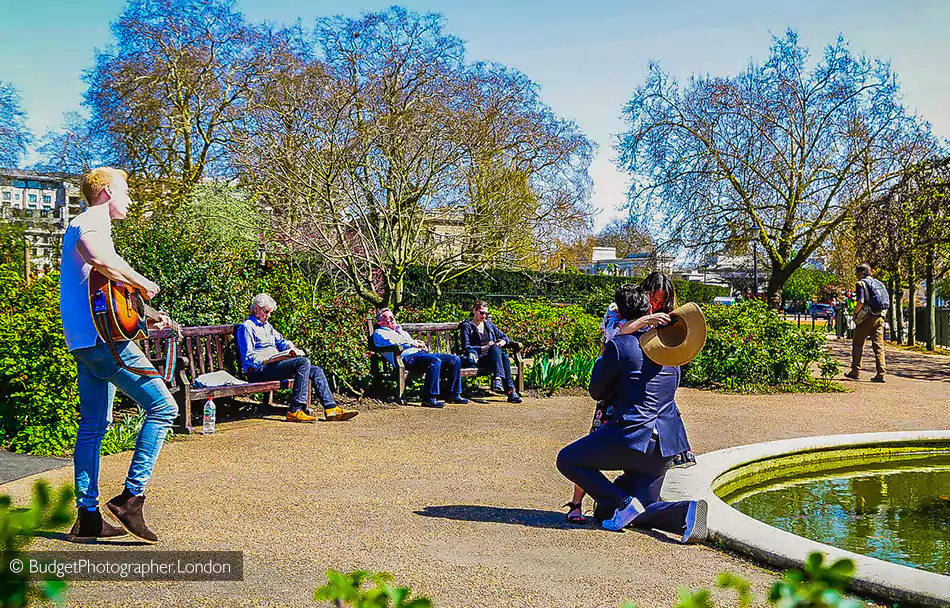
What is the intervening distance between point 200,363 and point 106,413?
410cm

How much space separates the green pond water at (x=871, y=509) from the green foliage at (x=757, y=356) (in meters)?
4.42

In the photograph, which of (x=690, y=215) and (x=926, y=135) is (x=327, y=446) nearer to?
(x=690, y=215)

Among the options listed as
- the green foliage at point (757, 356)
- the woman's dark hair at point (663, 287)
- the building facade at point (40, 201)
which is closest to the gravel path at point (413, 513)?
the woman's dark hair at point (663, 287)

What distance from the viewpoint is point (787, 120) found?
24547mm

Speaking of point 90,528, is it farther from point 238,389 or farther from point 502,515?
point 238,389

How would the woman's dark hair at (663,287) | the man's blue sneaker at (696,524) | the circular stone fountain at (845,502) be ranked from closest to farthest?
the circular stone fountain at (845,502) → the man's blue sneaker at (696,524) → the woman's dark hair at (663,287)

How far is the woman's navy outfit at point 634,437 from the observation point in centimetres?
466

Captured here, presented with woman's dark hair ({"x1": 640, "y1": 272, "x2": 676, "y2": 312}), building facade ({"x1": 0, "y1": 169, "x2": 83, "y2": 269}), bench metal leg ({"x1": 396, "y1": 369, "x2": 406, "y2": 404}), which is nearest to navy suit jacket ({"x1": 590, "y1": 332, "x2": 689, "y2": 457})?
woman's dark hair ({"x1": 640, "y1": 272, "x2": 676, "y2": 312})

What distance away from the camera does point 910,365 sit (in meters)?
16.9

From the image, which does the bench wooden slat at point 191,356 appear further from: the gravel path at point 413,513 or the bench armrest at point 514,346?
the bench armrest at point 514,346

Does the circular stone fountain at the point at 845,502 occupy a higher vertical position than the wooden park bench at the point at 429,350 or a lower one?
lower

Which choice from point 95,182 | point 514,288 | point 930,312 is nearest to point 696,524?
point 95,182

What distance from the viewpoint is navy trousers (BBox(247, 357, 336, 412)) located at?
845cm

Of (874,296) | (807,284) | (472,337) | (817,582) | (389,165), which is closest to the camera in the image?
(817,582)
